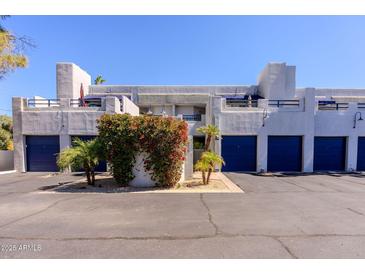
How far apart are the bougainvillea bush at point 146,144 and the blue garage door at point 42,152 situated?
23.9 ft

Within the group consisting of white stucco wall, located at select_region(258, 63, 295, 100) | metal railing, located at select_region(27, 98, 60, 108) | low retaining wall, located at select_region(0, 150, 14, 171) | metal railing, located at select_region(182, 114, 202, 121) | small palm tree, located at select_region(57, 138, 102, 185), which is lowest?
low retaining wall, located at select_region(0, 150, 14, 171)

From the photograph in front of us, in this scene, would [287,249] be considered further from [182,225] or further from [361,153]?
[361,153]

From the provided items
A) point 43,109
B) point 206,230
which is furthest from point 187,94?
point 206,230

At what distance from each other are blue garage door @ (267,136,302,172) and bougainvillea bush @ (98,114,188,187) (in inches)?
330

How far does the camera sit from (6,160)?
14.9 metres

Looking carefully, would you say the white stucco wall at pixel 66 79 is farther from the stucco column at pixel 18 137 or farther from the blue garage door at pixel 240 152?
the blue garage door at pixel 240 152

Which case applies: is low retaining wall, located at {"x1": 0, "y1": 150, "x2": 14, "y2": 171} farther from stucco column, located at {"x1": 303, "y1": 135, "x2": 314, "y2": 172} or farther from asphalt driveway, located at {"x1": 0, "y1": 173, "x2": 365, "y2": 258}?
stucco column, located at {"x1": 303, "y1": 135, "x2": 314, "y2": 172}

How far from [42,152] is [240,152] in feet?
46.3

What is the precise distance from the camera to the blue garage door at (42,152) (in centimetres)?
1402

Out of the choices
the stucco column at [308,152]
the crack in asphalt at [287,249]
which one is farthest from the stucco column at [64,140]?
the stucco column at [308,152]

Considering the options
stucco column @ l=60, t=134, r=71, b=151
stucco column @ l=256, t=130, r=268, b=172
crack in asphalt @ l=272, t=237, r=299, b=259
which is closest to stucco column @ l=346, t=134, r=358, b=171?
stucco column @ l=256, t=130, r=268, b=172

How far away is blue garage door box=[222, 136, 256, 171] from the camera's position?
14.6 m

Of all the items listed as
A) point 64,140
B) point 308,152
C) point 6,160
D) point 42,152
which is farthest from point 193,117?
point 6,160

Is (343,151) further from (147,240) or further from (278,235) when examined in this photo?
(147,240)
